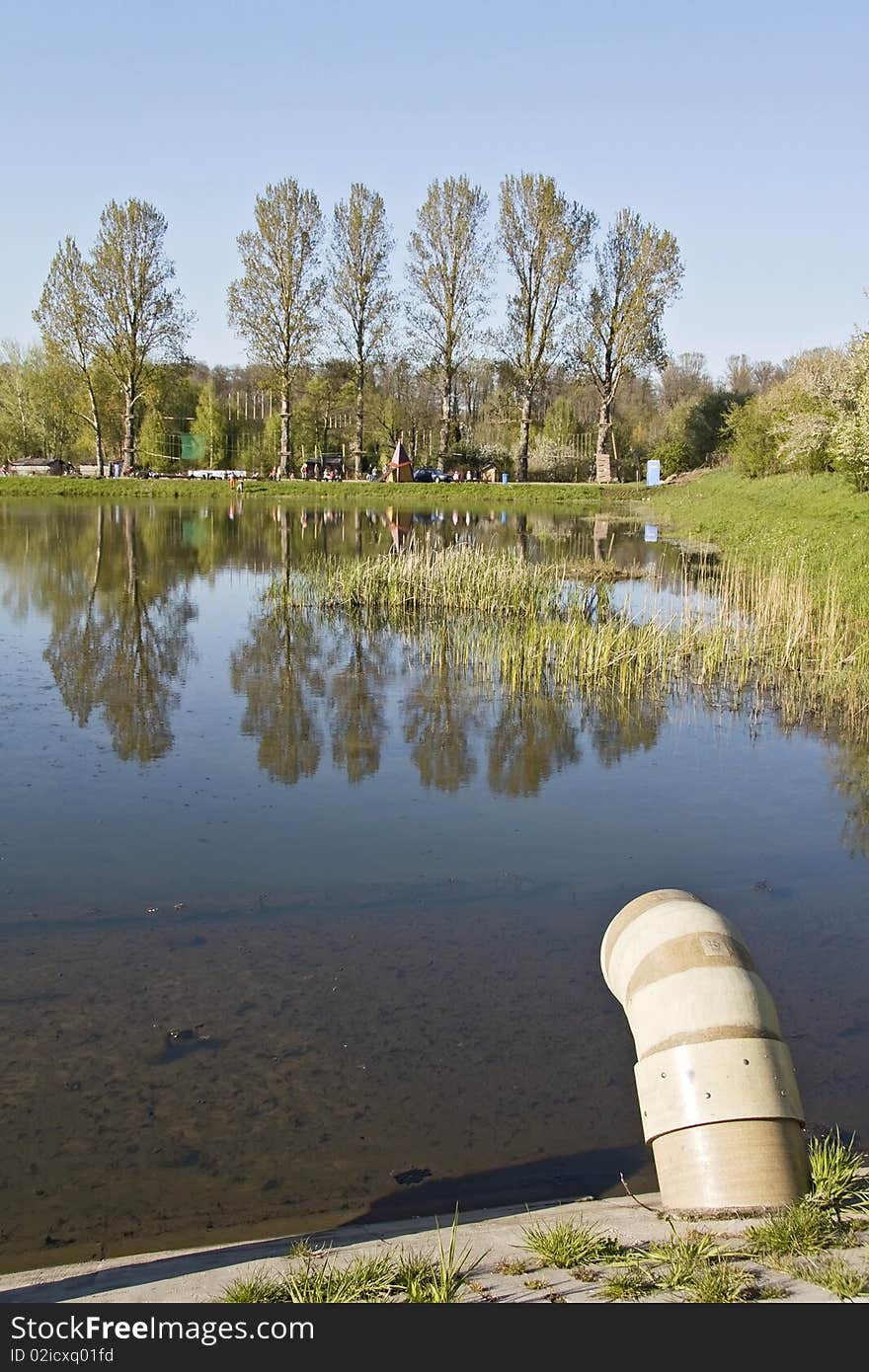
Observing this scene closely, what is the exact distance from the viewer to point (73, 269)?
50.1m

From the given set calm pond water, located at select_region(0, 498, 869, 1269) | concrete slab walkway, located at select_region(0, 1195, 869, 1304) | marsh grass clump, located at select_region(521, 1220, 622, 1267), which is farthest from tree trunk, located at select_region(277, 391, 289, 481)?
marsh grass clump, located at select_region(521, 1220, 622, 1267)

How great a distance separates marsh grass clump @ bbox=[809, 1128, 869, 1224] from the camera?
A: 3.22 metres

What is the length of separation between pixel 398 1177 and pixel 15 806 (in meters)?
4.66

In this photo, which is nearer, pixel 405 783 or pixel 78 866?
pixel 78 866

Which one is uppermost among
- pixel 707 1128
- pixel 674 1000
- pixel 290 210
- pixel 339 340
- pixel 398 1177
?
pixel 290 210

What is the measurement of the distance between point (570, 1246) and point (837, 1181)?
0.94 m

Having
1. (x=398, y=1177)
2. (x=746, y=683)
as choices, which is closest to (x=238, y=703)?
(x=746, y=683)

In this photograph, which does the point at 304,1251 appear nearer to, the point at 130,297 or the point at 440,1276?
the point at 440,1276

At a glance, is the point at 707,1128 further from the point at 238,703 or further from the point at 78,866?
the point at 238,703

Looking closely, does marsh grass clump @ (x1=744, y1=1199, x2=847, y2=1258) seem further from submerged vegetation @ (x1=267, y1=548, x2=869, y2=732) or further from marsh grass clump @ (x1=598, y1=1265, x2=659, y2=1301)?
submerged vegetation @ (x1=267, y1=548, x2=869, y2=732)

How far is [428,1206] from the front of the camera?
372cm

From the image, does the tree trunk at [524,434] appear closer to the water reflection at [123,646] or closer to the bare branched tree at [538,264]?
the bare branched tree at [538,264]

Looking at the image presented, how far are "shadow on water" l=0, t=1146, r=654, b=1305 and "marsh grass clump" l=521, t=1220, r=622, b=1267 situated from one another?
524mm

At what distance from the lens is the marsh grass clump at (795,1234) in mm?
2924
